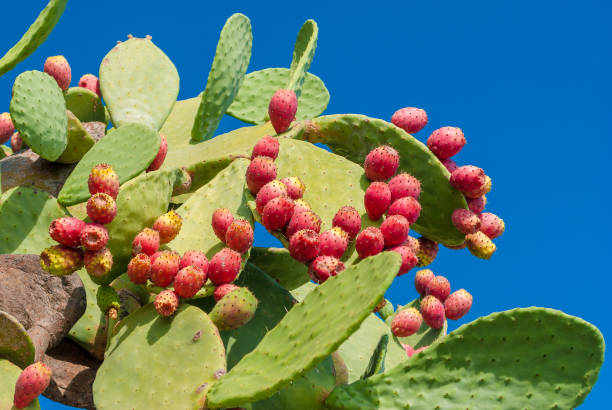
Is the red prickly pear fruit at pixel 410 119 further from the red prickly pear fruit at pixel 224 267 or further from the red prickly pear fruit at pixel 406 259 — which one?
the red prickly pear fruit at pixel 224 267

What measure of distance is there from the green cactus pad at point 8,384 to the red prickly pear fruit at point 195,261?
17.6 inches

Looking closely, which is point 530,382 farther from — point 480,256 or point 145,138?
point 145,138

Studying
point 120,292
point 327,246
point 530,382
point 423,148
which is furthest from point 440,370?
point 120,292

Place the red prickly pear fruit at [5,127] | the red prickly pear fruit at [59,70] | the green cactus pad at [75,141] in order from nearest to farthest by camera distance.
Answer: the green cactus pad at [75,141] → the red prickly pear fruit at [59,70] → the red prickly pear fruit at [5,127]

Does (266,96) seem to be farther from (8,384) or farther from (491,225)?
(8,384)

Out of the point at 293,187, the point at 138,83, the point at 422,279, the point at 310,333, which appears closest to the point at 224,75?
the point at 138,83

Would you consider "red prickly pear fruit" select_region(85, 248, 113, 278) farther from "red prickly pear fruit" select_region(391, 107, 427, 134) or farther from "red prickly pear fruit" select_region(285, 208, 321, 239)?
"red prickly pear fruit" select_region(391, 107, 427, 134)

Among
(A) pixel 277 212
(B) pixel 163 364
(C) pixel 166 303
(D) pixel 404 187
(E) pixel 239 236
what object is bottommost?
(B) pixel 163 364

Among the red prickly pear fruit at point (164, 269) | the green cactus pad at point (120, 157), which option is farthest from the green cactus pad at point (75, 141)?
the red prickly pear fruit at point (164, 269)

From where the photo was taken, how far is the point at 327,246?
1.84 metres

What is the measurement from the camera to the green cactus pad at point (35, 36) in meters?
2.30

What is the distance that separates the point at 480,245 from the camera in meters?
2.14

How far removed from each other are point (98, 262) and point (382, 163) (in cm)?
80

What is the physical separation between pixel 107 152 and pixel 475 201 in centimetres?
105
